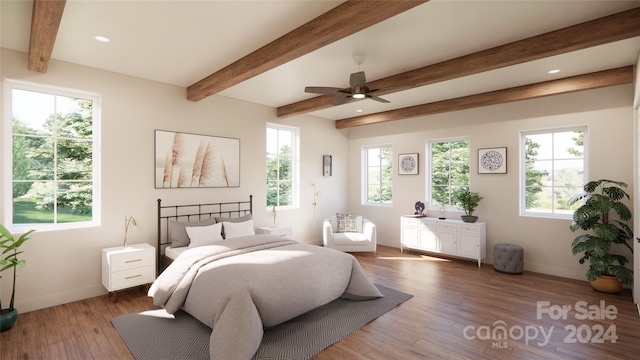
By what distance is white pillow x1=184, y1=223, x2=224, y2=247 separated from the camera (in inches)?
160

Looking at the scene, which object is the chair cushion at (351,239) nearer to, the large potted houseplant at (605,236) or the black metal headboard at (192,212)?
the black metal headboard at (192,212)

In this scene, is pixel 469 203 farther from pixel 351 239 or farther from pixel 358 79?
pixel 358 79

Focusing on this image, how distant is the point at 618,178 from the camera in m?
4.07

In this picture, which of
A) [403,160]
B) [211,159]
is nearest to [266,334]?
[211,159]

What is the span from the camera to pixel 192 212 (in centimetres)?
461

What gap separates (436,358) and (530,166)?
150 inches

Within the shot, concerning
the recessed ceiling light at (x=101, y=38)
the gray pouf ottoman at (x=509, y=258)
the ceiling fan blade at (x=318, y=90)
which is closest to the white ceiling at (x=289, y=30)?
the recessed ceiling light at (x=101, y=38)

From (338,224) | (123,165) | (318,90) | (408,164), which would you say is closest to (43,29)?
(123,165)

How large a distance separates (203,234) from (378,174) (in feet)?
13.4

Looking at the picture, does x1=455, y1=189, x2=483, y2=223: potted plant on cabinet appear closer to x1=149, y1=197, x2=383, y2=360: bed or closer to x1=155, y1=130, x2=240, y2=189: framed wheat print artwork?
x1=149, y1=197, x2=383, y2=360: bed

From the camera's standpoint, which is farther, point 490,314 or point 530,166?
point 530,166

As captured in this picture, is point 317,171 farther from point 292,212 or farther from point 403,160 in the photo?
point 403,160

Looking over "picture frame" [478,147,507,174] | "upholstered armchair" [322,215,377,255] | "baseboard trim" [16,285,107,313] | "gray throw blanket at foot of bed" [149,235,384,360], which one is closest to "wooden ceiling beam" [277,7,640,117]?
"gray throw blanket at foot of bed" [149,235,384,360]

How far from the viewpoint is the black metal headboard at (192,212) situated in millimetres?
4266
